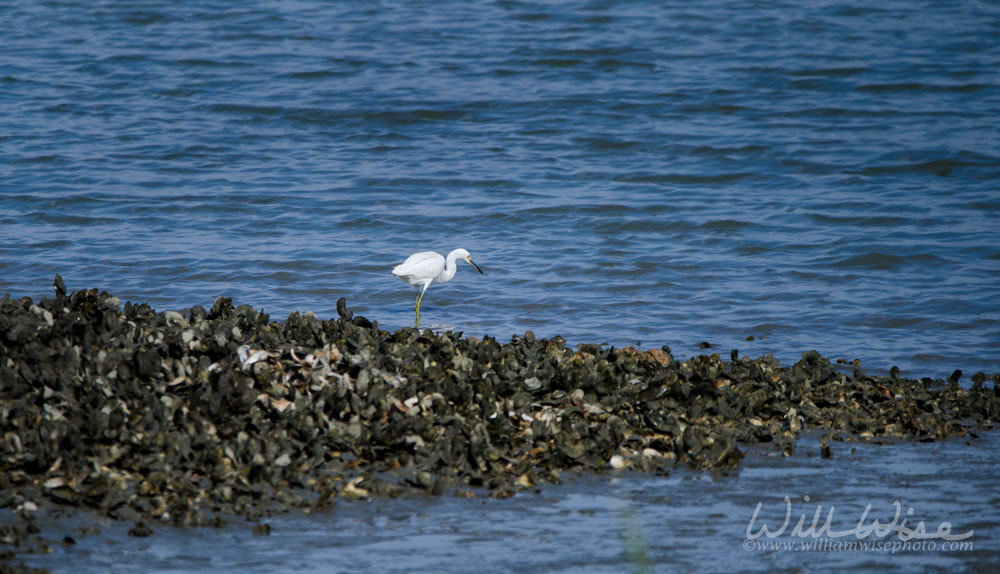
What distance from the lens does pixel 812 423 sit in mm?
7441

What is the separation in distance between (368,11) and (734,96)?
1198 centimetres

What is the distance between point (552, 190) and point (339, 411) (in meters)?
11.1

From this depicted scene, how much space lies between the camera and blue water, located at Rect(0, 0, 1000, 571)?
6027 millimetres

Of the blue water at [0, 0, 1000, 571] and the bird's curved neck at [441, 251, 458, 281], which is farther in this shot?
the bird's curved neck at [441, 251, 458, 281]

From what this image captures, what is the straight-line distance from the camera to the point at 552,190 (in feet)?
56.2

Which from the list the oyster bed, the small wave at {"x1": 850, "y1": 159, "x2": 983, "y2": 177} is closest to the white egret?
the oyster bed

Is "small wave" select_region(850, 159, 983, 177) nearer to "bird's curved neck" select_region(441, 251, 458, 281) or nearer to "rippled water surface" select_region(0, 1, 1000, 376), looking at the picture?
"rippled water surface" select_region(0, 1, 1000, 376)

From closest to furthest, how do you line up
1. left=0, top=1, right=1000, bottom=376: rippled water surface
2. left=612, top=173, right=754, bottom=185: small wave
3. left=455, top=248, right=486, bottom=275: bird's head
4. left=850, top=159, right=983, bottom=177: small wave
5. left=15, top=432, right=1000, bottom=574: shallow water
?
left=15, top=432, right=1000, bottom=574: shallow water
left=0, top=1, right=1000, bottom=376: rippled water surface
left=455, top=248, right=486, bottom=275: bird's head
left=612, top=173, right=754, bottom=185: small wave
left=850, top=159, right=983, bottom=177: small wave

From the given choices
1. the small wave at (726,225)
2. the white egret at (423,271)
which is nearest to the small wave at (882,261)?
the small wave at (726,225)

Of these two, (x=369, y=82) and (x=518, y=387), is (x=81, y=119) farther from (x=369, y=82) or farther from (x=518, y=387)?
(x=518, y=387)

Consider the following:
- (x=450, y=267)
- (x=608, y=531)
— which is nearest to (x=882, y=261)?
(x=450, y=267)

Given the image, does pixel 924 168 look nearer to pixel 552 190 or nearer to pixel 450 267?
pixel 552 190

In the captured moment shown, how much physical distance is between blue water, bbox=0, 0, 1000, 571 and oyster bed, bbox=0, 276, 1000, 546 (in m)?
0.31

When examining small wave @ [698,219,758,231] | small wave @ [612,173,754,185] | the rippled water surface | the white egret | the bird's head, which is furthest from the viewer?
small wave @ [612,173,754,185]
